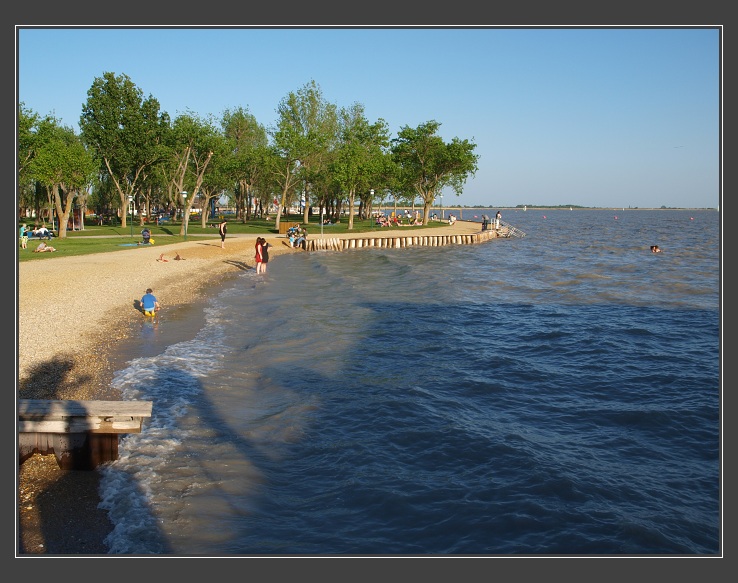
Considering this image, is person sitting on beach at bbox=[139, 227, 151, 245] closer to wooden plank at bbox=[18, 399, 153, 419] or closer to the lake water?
the lake water

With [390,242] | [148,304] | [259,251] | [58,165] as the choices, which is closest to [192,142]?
[58,165]

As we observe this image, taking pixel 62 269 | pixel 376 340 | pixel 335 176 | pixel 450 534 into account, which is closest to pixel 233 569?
pixel 450 534

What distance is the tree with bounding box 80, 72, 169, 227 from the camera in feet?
172

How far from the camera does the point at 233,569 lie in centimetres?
460

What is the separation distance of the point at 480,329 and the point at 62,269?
18.8 metres

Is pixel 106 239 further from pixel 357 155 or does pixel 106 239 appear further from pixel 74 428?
pixel 74 428

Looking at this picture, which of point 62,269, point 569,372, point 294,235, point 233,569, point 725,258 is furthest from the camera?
point 294,235

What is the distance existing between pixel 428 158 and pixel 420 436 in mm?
67527

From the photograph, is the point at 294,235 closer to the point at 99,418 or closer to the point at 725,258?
the point at 99,418

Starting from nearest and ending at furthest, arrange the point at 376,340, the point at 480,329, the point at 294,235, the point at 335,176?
the point at 376,340, the point at 480,329, the point at 294,235, the point at 335,176

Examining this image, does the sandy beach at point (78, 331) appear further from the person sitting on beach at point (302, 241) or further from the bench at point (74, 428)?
the person sitting on beach at point (302, 241)

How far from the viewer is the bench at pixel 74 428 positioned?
8969 mm

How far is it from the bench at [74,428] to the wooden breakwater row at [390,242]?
41311mm

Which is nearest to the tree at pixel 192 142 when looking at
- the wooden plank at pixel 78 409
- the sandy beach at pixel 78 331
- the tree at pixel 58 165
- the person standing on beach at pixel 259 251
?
the tree at pixel 58 165
